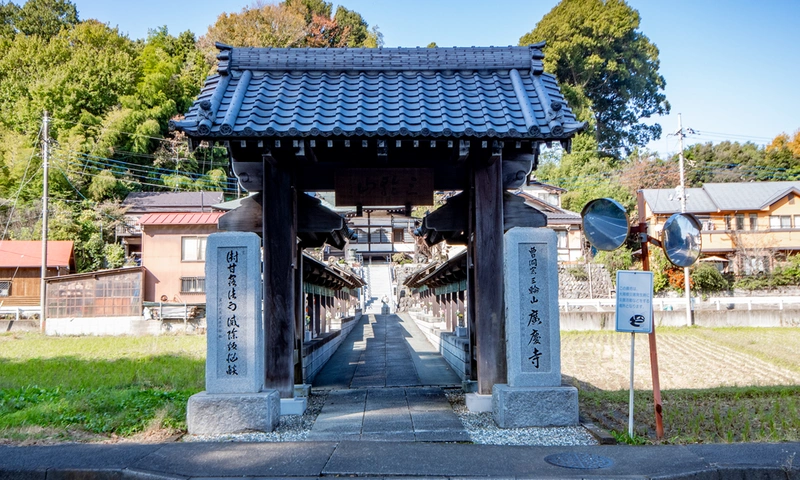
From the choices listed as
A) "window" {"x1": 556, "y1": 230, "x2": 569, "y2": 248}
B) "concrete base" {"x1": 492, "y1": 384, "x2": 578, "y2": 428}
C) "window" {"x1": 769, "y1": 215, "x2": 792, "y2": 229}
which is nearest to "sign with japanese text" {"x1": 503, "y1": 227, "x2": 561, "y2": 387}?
"concrete base" {"x1": 492, "y1": 384, "x2": 578, "y2": 428}

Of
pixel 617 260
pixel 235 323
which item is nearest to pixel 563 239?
pixel 617 260

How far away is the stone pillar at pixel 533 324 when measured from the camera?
24.5ft

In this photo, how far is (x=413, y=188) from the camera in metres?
8.73

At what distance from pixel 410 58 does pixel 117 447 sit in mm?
6731

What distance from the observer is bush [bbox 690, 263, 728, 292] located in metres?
36.2

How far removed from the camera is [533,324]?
7.71m

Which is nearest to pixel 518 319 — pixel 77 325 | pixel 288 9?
pixel 77 325

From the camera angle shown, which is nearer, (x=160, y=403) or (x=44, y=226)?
(x=160, y=403)

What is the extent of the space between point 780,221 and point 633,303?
42690 mm

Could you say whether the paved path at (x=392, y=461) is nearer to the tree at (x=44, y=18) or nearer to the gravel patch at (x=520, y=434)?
the gravel patch at (x=520, y=434)

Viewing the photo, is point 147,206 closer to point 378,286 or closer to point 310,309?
point 378,286

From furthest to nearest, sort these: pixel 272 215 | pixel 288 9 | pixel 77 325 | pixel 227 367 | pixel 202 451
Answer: pixel 288 9 < pixel 77 325 < pixel 272 215 < pixel 227 367 < pixel 202 451

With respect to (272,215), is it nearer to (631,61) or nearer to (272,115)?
(272,115)

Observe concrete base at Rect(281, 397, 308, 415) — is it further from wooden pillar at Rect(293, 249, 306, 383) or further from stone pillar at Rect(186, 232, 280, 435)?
wooden pillar at Rect(293, 249, 306, 383)
